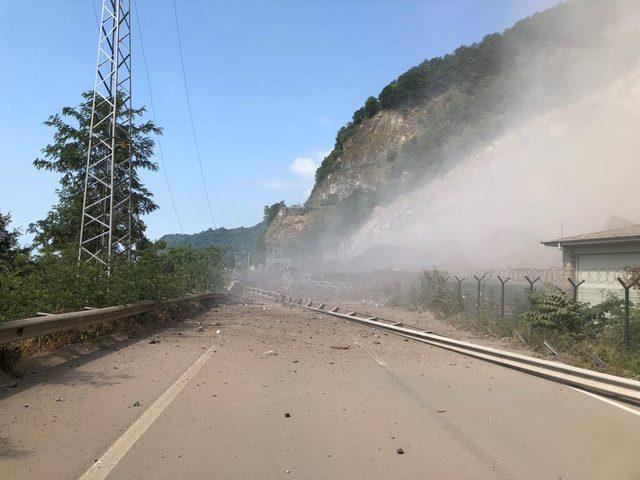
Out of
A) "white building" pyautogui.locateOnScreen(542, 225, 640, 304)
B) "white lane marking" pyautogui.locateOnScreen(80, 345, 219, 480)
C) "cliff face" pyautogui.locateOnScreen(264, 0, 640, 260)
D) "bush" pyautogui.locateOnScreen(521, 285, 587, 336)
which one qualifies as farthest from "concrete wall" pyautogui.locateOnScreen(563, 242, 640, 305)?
"cliff face" pyautogui.locateOnScreen(264, 0, 640, 260)

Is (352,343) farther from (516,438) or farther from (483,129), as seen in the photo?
(483,129)

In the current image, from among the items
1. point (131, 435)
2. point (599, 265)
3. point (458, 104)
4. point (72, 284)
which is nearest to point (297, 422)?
point (131, 435)

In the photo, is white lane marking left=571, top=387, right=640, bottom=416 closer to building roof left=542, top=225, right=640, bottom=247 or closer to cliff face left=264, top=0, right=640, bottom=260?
building roof left=542, top=225, right=640, bottom=247

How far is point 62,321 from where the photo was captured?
9.25 m

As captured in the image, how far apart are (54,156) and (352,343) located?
22722 mm

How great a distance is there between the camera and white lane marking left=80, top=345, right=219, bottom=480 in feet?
15.2

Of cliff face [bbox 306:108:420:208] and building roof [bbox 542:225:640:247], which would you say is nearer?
building roof [bbox 542:225:640:247]

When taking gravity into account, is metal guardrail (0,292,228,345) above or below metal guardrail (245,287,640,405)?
above

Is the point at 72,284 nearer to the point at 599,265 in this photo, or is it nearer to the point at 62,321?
the point at 62,321

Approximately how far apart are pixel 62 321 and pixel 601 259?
19.2 meters

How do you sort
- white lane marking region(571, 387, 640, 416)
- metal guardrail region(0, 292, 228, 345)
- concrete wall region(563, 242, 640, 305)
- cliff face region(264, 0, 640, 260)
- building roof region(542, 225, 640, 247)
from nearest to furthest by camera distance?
white lane marking region(571, 387, 640, 416) < metal guardrail region(0, 292, 228, 345) < building roof region(542, 225, 640, 247) < concrete wall region(563, 242, 640, 305) < cliff face region(264, 0, 640, 260)

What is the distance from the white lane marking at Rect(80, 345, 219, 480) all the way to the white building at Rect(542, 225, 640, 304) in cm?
1577

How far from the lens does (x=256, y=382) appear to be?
332 inches

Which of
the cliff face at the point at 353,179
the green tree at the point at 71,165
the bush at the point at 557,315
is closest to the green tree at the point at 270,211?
the cliff face at the point at 353,179
